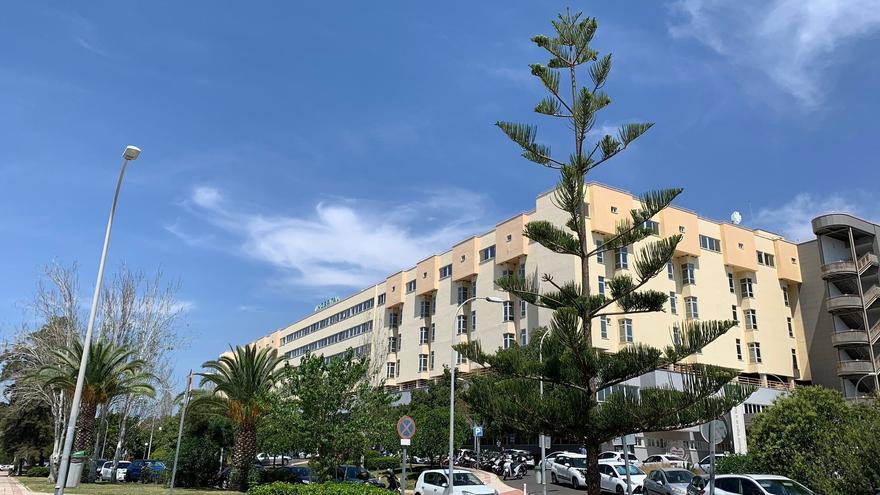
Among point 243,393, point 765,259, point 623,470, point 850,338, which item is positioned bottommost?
point 623,470

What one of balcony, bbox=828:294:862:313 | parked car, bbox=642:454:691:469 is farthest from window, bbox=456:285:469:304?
balcony, bbox=828:294:862:313

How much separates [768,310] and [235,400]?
43.6m

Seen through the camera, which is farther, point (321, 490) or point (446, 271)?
point (446, 271)

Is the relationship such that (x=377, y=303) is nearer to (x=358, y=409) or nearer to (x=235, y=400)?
(x=235, y=400)

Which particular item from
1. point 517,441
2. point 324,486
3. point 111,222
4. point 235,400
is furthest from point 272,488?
point 517,441

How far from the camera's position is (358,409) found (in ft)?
68.6

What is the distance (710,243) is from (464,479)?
122ft

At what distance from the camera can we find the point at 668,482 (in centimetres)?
2053

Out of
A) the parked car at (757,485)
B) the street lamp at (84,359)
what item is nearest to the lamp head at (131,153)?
the street lamp at (84,359)

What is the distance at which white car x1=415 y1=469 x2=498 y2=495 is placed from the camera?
19.2 m

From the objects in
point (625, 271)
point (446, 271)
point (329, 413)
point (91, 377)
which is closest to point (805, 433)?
point (329, 413)

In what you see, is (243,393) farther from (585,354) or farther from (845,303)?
(845,303)

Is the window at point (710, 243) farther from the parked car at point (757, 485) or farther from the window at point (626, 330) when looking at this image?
the parked car at point (757, 485)

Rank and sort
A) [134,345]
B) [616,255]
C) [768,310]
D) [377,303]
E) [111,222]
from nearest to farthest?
1. [111,222]
2. [134,345]
3. [616,255]
4. [768,310]
5. [377,303]
